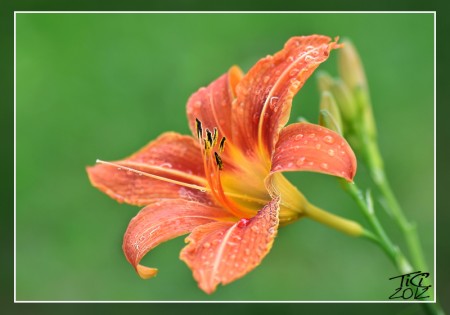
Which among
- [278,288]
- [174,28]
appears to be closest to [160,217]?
[278,288]

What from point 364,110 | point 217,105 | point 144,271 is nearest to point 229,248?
point 144,271

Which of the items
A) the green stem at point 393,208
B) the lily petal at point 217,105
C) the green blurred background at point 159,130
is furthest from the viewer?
the green blurred background at point 159,130

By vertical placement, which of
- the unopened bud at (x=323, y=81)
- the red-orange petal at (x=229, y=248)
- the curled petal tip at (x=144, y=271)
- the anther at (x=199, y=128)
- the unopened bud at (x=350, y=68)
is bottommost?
the curled petal tip at (x=144, y=271)

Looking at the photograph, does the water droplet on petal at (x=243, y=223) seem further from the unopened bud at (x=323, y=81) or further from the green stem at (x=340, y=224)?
the unopened bud at (x=323, y=81)

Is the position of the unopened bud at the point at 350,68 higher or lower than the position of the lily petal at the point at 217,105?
higher

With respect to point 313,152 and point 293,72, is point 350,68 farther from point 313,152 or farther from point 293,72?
point 313,152

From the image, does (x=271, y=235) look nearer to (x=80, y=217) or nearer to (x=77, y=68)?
(x=80, y=217)

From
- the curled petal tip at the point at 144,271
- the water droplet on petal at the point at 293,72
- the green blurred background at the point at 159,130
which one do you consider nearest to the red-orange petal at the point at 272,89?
the water droplet on petal at the point at 293,72

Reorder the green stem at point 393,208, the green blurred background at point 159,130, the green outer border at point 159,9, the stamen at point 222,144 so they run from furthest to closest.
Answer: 1. the green blurred background at point 159,130
2. the green outer border at point 159,9
3. the green stem at point 393,208
4. the stamen at point 222,144
